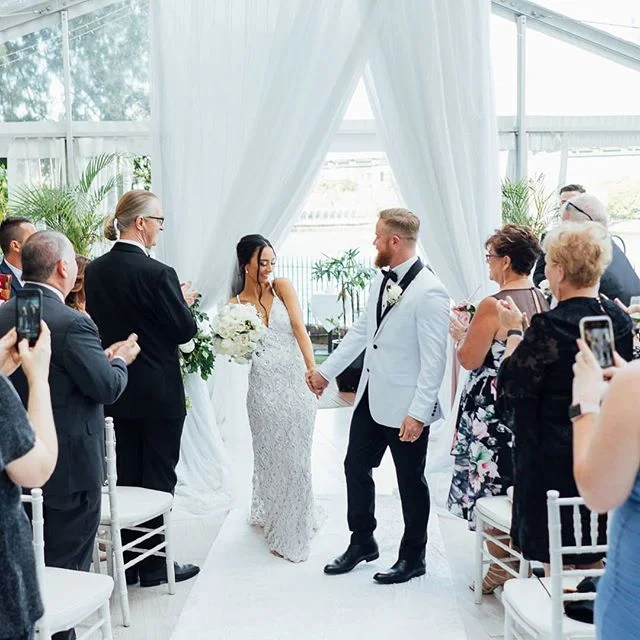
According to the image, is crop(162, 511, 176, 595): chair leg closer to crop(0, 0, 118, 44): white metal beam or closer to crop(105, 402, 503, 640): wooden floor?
crop(105, 402, 503, 640): wooden floor

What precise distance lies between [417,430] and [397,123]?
6.34 ft

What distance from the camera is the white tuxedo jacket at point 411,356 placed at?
3.95m

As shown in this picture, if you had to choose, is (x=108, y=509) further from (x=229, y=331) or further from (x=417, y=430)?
(x=417, y=430)

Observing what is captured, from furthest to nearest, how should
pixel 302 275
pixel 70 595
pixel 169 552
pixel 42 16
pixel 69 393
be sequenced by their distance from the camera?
pixel 302 275 < pixel 42 16 < pixel 169 552 < pixel 69 393 < pixel 70 595

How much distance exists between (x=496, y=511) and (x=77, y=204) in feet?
15.6

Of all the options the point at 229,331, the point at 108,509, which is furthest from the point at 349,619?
the point at 229,331

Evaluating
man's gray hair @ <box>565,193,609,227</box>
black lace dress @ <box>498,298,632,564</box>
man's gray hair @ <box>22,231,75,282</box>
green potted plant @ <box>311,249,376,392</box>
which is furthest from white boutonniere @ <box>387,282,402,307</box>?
green potted plant @ <box>311,249,376,392</box>

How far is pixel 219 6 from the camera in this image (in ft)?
16.7

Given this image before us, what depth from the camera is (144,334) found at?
4117 millimetres

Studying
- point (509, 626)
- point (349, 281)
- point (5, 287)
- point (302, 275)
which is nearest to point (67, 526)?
point (509, 626)

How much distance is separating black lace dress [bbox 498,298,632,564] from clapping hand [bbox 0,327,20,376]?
1.47 meters

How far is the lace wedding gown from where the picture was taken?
4.56 meters

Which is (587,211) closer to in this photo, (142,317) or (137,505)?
(142,317)

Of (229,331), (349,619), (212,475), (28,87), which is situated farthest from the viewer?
(28,87)
